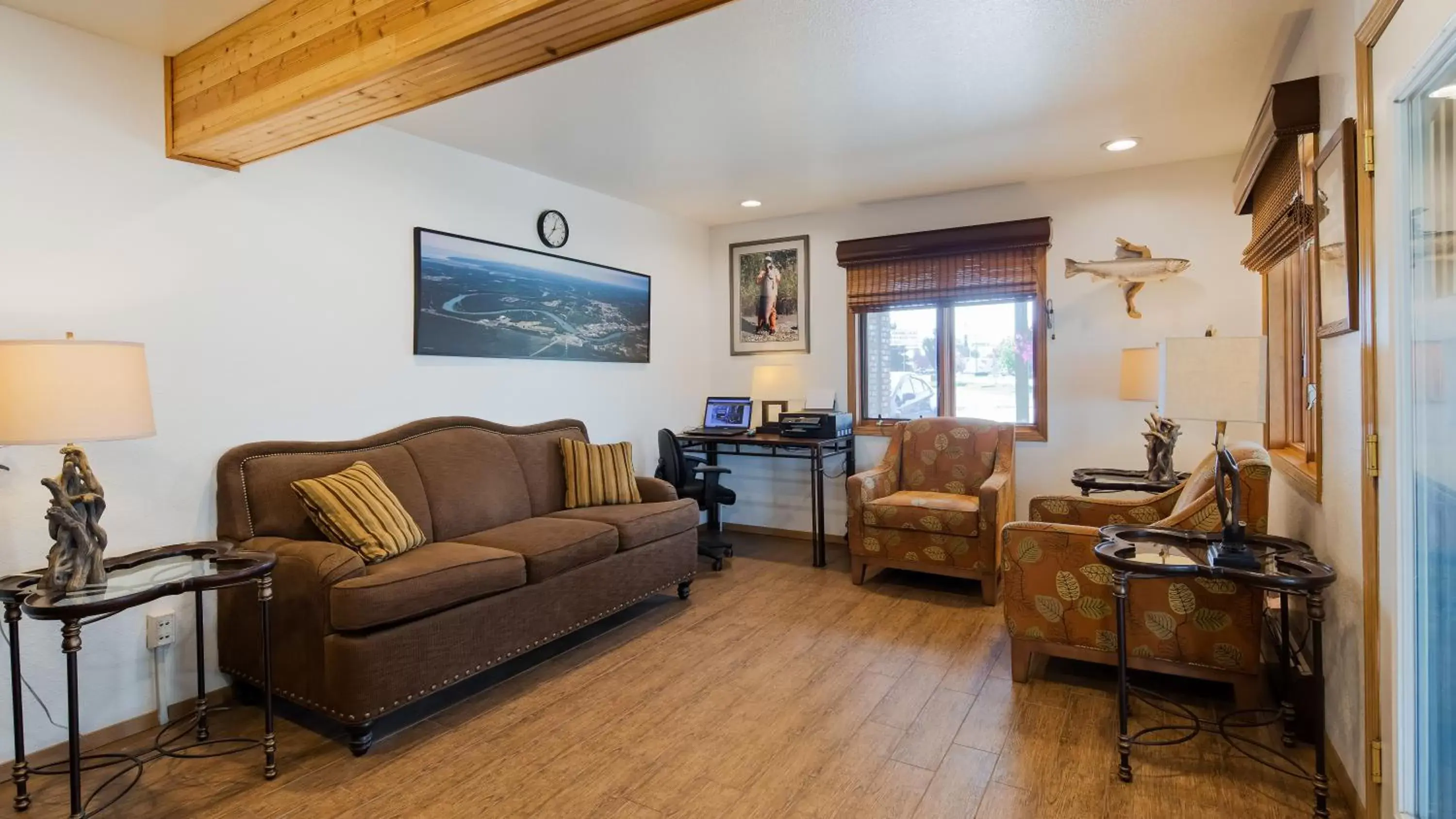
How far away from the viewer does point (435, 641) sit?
250cm

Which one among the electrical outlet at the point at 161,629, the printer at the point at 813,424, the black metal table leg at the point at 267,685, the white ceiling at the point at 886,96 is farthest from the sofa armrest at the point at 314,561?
the printer at the point at 813,424

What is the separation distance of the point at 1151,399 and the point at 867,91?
2.40m

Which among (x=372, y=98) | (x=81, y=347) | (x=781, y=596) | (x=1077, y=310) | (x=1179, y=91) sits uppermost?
(x=1179, y=91)

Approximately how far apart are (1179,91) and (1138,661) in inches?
96.2

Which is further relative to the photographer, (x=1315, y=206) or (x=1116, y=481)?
(x=1116, y=481)

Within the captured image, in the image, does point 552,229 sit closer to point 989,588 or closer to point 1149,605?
point 989,588

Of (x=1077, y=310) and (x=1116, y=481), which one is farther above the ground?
(x=1077, y=310)

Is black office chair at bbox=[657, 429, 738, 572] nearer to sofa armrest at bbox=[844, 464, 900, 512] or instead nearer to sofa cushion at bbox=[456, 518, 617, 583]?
sofa armrest at bbox=[844, 464, 900, 512]

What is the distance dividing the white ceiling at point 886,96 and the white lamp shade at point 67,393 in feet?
5.75

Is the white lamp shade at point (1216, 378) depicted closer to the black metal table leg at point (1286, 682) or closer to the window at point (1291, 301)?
the window at point (1291, 301)

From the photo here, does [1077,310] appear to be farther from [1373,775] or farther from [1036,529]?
[1373,775]

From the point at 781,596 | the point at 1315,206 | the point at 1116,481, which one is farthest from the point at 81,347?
the point at 1116,481

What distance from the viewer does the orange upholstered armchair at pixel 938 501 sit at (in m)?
3.80

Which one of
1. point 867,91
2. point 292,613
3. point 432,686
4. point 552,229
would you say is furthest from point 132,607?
point 867,91
